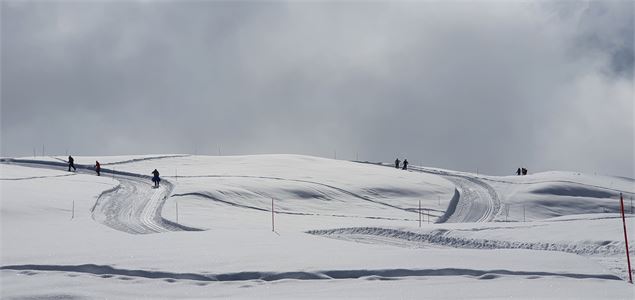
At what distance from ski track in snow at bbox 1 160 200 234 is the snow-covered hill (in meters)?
0.09

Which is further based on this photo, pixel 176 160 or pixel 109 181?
pixel 176 160

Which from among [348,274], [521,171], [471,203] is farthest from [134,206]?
[521,171]

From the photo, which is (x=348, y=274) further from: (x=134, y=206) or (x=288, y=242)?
(x=134, y=206)

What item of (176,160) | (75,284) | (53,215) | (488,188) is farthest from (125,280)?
(176,160)

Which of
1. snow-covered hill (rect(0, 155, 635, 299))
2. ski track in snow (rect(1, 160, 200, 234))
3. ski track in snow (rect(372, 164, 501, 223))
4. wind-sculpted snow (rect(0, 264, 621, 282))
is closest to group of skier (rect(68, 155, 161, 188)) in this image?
ski track in snow (rect(1, 160, 200, 234))

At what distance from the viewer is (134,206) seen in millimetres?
36469

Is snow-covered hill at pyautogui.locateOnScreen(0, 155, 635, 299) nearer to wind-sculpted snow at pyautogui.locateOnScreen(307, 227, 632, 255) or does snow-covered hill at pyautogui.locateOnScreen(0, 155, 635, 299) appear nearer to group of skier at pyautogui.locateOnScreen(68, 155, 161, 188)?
wind-sculpted snow at pyautogui.locateOnScreen(307, 227, 632, 255)

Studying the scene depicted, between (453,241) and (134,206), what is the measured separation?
19.8 meters

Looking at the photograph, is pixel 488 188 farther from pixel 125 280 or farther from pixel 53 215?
pixel 125 280

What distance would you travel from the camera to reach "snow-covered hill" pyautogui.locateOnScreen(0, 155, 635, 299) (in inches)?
564

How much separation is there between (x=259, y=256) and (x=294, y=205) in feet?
80.6

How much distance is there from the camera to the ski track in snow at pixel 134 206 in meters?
29.6

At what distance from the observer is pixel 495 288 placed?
535 inches

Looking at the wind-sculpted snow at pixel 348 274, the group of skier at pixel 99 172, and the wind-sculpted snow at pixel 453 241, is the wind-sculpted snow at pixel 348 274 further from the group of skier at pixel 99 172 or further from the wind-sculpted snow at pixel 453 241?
the group of skier at pixel 99 172
